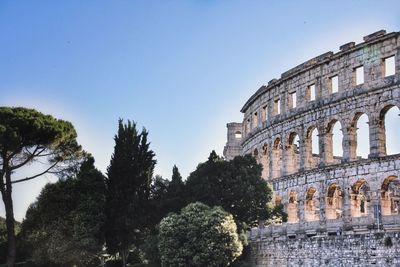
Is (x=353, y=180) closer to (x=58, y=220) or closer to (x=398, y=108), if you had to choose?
(x=398, y=108)

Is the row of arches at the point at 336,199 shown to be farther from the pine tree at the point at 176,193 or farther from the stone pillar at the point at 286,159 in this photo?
the pine tree at the point at 176,193

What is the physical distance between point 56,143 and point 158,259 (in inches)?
391

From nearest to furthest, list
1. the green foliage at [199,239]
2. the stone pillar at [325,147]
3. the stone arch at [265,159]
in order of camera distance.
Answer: the green foliage at [199,239] → the stone pillar at [325,147] → the stone arch at [265,159]

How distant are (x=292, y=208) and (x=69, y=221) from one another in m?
13.7

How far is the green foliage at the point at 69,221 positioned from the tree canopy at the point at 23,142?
1684 millimetres

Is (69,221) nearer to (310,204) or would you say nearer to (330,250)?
(310,204)

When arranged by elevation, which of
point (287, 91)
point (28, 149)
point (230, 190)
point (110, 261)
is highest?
point (287, 91)

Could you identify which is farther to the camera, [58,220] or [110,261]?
[110,261]

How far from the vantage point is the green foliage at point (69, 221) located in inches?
1612

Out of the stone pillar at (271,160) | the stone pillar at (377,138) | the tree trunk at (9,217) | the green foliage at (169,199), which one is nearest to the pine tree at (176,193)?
the green foliage at (169,199)

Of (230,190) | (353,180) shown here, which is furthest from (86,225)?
(353,180)

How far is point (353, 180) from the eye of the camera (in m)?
35.0

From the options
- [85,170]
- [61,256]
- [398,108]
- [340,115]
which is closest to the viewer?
[398,108]

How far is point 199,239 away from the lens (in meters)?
34.8
